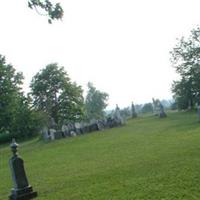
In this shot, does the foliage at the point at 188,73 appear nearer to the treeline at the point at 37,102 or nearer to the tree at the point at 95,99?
the treeline at the point at 37,102

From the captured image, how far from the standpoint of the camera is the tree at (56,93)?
221 feet

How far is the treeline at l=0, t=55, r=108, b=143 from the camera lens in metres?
53.8

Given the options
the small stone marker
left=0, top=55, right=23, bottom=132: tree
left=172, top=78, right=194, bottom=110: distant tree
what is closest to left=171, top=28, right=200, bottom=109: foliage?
left=172, top=78, right=194, bottom=110: distant tree

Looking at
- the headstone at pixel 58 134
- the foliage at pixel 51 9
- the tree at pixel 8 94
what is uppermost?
the tree at pixel 8 94

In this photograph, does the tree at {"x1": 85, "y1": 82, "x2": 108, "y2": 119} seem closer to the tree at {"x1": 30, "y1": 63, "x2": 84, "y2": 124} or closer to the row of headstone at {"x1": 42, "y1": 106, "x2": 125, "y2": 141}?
the tree at {"x1": 30, "y1": 63, "x2": 84, "y2": 124}

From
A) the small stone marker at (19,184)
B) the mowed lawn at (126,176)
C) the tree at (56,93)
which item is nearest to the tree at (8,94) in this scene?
the tree at (56,93)

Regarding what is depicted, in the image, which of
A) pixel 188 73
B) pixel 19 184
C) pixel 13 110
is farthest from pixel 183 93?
pixel 19 184

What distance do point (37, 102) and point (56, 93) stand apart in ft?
11.3

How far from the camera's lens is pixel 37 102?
68812 mm

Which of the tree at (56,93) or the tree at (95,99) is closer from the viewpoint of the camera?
the tree at (56,93)

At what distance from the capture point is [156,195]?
918 cm

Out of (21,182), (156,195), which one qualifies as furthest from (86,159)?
(156,195)

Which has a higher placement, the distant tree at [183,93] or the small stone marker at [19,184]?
the distant tree at [183,93]

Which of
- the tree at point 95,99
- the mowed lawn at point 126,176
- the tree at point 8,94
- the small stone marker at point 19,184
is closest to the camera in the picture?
the mowed lawn at point 126,176
